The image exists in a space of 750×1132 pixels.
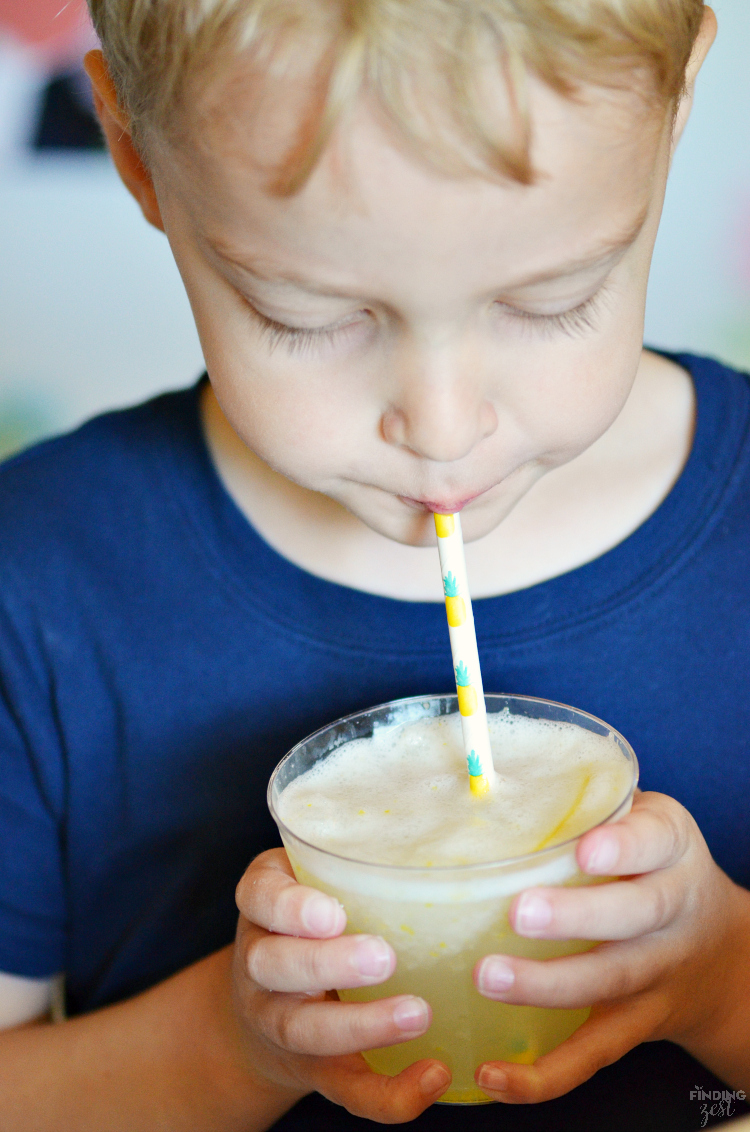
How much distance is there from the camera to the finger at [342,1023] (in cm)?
70

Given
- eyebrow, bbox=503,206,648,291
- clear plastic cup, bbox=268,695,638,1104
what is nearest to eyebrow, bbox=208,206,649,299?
eyebrow, bbox=503,206,648,291

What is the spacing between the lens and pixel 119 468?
1.21 m

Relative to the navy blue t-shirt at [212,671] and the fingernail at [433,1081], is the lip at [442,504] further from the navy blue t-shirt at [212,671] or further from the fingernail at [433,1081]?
the fingernail at [433,1081]

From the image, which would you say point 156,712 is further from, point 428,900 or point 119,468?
point 428,900

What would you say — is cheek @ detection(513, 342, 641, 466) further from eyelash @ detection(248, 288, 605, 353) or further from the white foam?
the white foam

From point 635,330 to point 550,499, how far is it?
0.32 m

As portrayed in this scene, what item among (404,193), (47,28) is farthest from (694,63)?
(47,28)

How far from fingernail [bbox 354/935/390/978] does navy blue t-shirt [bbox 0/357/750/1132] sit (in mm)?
404

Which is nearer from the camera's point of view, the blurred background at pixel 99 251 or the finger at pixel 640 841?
the finger at pixel 640 841

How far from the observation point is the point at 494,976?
0.68m

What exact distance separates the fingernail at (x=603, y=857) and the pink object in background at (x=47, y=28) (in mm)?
1694

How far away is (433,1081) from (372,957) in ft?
0.39

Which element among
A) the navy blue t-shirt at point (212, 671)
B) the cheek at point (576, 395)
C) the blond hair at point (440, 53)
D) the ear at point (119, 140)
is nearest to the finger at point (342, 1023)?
the navy blue t-shirt at point (212, 671)

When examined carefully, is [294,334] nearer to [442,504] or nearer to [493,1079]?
[442,504]
